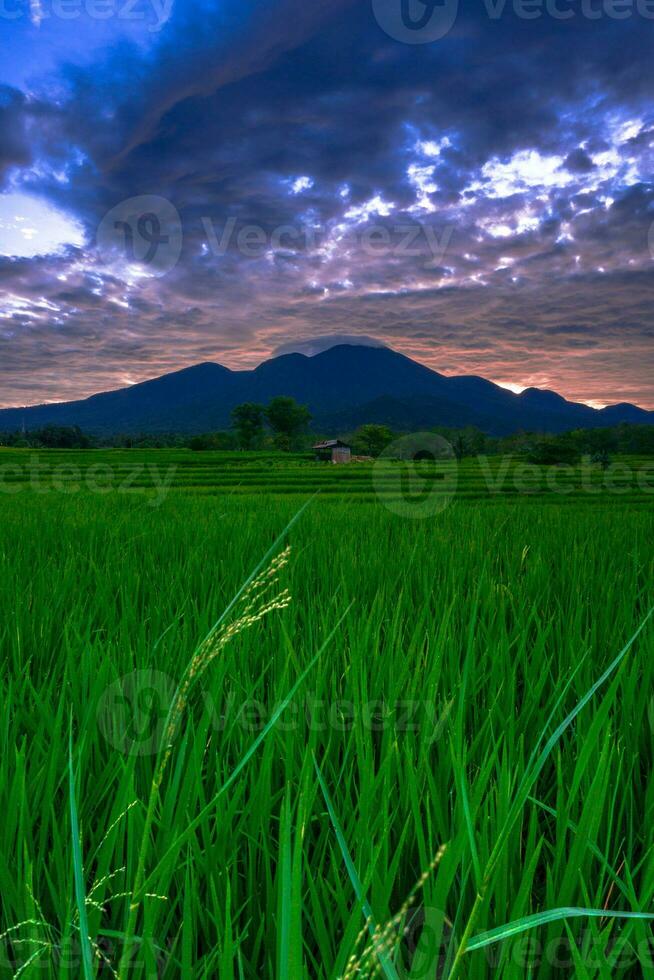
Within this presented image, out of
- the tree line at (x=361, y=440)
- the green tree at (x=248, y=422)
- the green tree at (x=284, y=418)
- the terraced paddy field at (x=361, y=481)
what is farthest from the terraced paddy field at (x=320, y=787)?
the green tree at (x=248, y=422)

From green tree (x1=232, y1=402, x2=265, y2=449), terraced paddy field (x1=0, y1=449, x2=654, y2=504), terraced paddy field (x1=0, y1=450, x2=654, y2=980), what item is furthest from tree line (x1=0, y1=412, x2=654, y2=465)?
terraced paddy field (x1=0, y1=450, x2=654, y2=980)

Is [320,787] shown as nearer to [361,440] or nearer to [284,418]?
[361,440]

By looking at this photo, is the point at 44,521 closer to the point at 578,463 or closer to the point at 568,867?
the point at 568,867

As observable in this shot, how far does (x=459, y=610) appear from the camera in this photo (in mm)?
2104

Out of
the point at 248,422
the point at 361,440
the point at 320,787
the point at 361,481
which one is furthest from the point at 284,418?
the point at 320,787

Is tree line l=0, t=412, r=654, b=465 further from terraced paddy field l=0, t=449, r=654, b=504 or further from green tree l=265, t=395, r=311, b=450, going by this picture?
terraced paddy field l=0, t=449, r=654, b=504

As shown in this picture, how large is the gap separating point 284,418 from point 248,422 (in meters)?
5.36

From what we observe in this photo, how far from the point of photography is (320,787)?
0.98m

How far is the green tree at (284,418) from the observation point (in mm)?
75062

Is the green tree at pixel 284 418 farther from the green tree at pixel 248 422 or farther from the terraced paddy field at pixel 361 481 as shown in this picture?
the terraced paddy field at pixel 361 481

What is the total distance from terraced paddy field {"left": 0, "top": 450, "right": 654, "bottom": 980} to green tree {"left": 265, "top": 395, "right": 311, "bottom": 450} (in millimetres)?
73056

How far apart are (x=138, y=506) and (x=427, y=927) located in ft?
20.6

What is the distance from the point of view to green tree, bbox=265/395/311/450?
7506cm

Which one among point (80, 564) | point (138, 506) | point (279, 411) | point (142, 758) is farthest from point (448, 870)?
point (279, 411)
